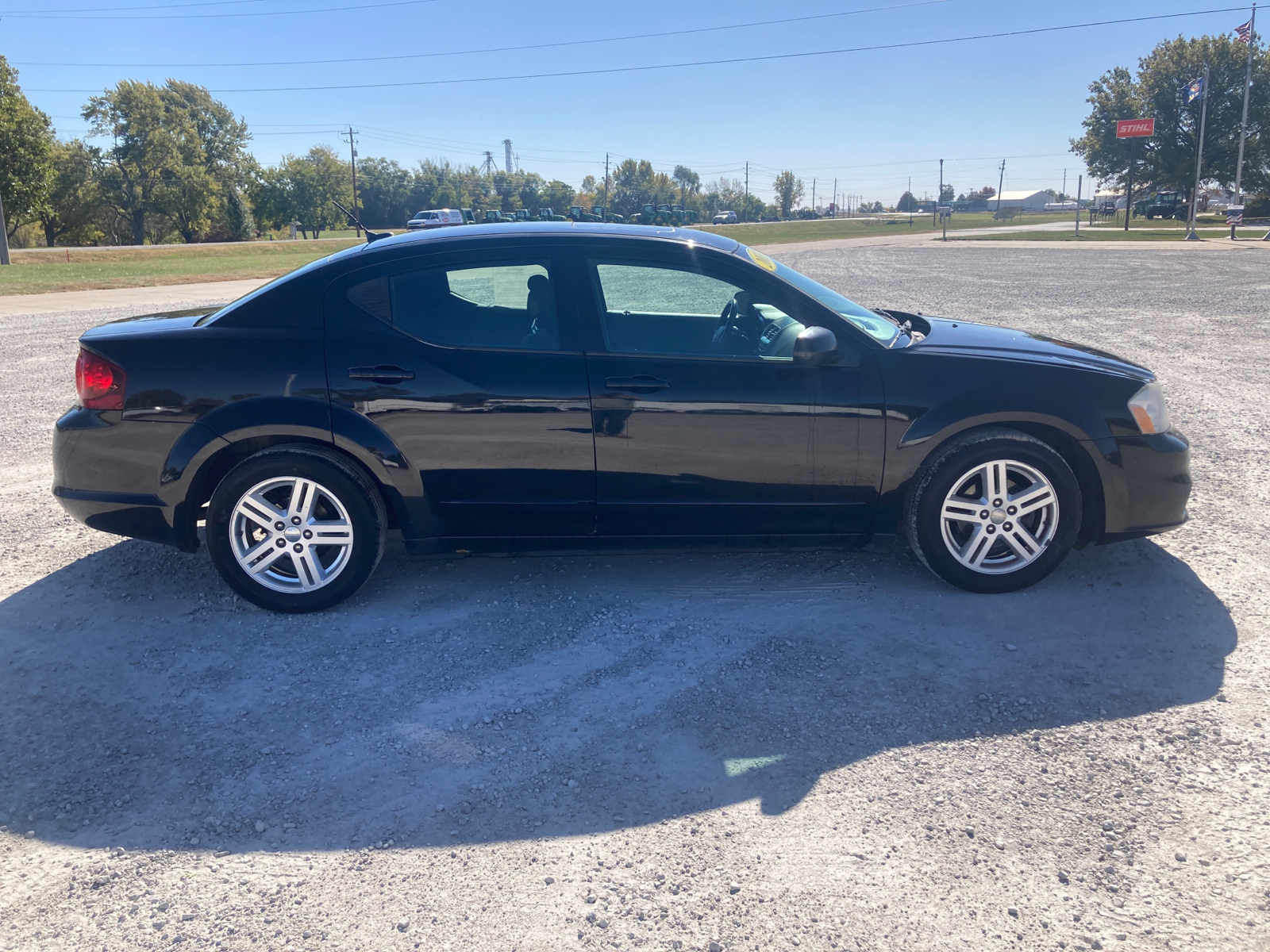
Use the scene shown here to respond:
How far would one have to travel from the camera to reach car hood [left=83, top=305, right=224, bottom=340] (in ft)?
13.9

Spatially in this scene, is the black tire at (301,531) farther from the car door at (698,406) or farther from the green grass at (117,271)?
the green grass at (117,271)

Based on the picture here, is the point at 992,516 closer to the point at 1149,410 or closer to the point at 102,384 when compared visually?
the point at 1149,410

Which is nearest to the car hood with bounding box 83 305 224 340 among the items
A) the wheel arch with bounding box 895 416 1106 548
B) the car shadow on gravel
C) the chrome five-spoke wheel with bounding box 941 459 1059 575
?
the car shadow on gravel

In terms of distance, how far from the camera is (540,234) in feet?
14.3

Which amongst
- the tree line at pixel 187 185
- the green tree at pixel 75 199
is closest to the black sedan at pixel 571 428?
the tree line at pixel 187 185

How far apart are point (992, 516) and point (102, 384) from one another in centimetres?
413

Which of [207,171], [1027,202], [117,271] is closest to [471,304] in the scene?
[117,271]

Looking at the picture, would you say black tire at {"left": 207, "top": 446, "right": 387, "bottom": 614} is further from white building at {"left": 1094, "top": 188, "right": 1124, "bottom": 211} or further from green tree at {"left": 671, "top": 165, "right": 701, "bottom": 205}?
green tree at {"left": 671, "top": 165, "right": 701, "bottom": 205}

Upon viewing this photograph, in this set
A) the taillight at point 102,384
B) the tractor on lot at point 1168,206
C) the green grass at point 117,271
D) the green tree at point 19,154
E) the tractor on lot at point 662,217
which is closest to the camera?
the taillight at point 102,384

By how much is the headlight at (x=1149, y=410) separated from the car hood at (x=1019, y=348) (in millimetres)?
76

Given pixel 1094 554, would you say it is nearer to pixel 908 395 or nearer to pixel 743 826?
pixel 908 395

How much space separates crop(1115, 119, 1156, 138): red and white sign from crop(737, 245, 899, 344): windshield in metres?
72.6

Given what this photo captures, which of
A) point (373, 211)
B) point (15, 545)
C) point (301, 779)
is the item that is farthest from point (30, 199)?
point (373, 211)

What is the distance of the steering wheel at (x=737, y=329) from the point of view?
13.8 ft
